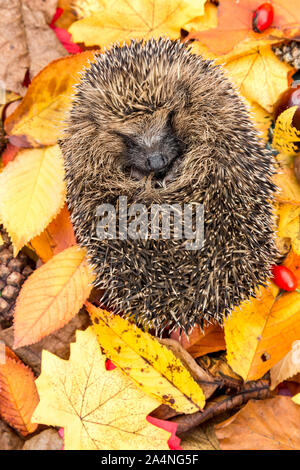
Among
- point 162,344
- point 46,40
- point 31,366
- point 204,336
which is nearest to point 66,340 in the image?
point 31,366

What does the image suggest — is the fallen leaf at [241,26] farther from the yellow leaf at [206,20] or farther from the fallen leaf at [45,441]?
the fallen leaf at [45,441]

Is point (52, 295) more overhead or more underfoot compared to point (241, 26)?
more underfoot

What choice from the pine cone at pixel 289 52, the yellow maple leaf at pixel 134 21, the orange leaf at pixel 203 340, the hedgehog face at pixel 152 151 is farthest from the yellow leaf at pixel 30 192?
the pine cone at pixel 289 52

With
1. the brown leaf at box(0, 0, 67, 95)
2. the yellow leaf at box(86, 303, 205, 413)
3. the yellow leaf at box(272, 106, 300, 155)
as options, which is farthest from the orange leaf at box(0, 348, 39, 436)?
the yellow leaf at box(272, 106, 300, 155)

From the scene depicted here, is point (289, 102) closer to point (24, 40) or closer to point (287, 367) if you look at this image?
point (287, 367)

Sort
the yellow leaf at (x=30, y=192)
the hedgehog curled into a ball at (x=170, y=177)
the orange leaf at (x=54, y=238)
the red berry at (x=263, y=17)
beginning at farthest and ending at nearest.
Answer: the red berry at (x=263, y=17), the orange leaf at (x=54, y=238), the yellow leaf at (x=30, y=192), the hedgehog curled into a ball at (x=170, y=177)

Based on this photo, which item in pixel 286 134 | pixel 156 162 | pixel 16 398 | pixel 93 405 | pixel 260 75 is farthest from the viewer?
pixel 260 75

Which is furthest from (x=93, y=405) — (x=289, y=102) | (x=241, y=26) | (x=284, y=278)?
(x=241, y=26)

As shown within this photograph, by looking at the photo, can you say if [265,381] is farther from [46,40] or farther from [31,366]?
[46,40]
